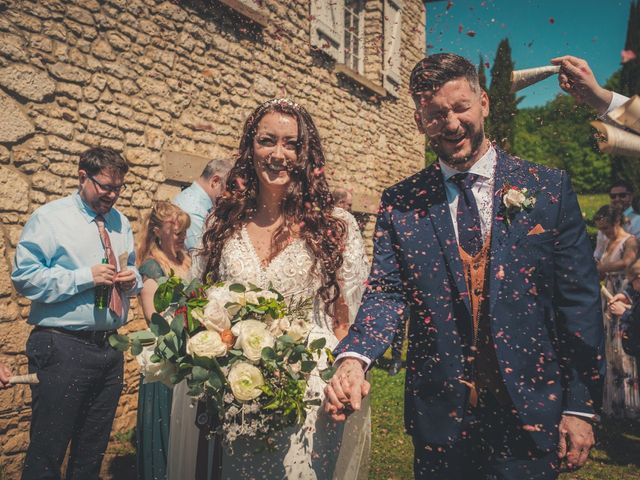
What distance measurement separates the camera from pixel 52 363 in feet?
11.5

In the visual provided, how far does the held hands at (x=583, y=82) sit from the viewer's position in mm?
2163

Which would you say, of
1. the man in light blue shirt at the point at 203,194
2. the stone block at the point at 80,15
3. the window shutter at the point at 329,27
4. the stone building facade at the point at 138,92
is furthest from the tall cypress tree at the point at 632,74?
the stone block at the point at 80,15

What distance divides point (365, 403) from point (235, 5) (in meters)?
5.57

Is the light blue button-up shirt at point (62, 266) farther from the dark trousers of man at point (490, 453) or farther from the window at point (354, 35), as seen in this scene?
the window at point (354, 35)

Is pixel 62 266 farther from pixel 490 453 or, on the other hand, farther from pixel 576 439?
pixel 576 439

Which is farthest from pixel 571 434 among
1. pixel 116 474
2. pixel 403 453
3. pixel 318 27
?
pixel 318 27

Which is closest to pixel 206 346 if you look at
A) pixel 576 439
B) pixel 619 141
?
pixel 576 439

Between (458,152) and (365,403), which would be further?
(365,403)

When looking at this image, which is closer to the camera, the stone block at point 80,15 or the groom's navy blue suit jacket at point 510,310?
the groom's navy blue suit jacket at point 510,310

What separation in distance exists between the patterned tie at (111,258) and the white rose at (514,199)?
2.74m

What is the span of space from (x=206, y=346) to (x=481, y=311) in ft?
3.63

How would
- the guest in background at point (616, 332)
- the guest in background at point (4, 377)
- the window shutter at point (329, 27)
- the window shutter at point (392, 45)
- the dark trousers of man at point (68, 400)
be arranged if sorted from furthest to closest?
the window shutter at point (392, 45)
the window shutter at point (329, 27)
the guest in background at point (616, 332)
the dark trousers of man at point (68, 400)
the guest in background at point (4, 377)

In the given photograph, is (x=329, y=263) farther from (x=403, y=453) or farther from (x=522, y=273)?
(x=403, y=453)

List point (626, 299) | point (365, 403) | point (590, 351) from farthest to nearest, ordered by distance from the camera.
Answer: point (626, 299) < point (365, 403) < point (590, 351)
